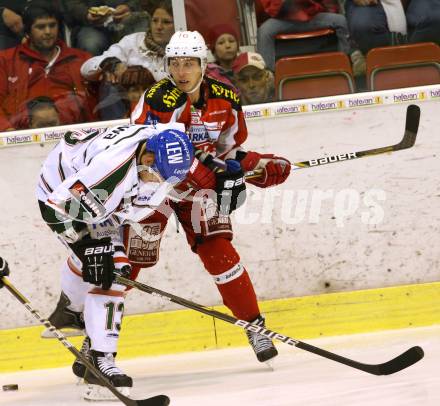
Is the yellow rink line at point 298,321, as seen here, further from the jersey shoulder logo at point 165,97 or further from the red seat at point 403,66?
the jersey shoulder logo at point 165,97

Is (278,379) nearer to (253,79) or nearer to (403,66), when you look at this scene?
(253,79)

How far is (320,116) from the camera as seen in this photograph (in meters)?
5.12

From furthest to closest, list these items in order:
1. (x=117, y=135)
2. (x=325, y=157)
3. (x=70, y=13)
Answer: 1. (x=70, y=13)
2. (x=325, y=157)
3. (x=117, y=135)

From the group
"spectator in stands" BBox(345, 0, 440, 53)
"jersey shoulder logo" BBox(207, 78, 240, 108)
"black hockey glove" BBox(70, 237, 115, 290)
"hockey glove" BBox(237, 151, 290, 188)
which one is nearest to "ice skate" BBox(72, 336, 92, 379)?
"black hockey glove" BBox(70, 237, 115, 290)

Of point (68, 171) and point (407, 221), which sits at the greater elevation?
point (68, 171)

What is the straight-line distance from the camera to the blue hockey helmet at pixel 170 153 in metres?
3.72

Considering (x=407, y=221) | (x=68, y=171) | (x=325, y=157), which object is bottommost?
(x=407, y=221)

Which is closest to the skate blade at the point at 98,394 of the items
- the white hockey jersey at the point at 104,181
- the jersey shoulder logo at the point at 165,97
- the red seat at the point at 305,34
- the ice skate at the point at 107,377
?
the ice skate at the point at 107,377

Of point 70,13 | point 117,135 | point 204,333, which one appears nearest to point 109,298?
point 117,135

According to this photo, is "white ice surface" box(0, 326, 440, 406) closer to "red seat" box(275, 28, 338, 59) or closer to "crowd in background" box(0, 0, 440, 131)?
"crowd in background" box(0, 0, 440, 131)

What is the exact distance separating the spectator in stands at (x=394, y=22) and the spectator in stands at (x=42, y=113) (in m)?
1.51

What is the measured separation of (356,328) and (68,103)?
1728mm

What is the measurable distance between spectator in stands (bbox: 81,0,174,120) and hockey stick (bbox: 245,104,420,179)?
91 centimetres

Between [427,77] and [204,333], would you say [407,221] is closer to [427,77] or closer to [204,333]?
[427,77]
